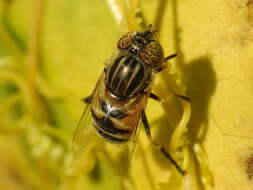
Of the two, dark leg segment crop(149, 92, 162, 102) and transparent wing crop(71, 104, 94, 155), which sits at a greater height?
dark leg segment crop(149, 92, 162, 102)

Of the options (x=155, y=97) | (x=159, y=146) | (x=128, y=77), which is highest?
(x=128, y=77)

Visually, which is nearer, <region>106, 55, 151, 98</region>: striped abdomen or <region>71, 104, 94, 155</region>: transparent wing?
<region>106, 55, 151, 98</region>: striped abdomen

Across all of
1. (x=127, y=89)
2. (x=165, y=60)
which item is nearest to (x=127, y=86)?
(x=127, y=89)

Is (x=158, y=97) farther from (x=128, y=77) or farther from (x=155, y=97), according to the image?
(x=128, y=77)

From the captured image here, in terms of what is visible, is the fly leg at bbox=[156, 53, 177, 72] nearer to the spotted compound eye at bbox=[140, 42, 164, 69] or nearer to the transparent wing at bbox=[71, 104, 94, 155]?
the spotted compound eye at bbox=[140, 42, 164, 69]

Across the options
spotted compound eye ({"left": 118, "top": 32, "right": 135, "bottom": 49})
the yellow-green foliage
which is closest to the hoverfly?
spotted compound eye ({"left": 118, "top": 32, "right": 135, "bottom": 49})

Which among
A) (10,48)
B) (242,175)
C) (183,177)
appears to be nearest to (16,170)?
(10,48)

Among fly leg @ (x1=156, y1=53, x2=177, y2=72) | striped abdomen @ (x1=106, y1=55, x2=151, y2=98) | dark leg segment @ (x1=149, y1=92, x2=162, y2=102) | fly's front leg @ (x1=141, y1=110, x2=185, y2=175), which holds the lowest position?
fly's front leg @ (x1=141, y1=110, x2=185, y2=175)
